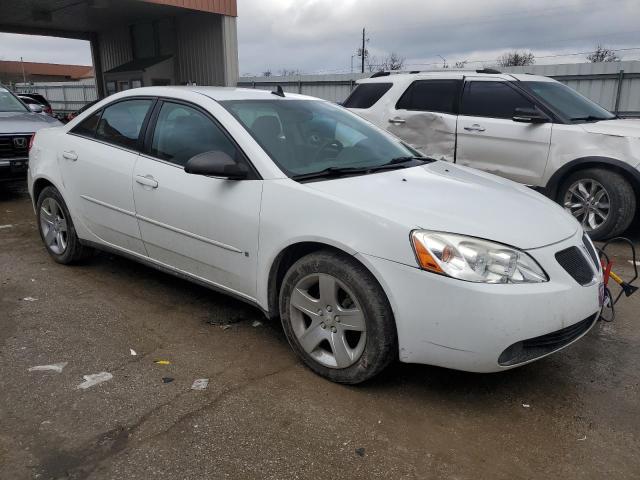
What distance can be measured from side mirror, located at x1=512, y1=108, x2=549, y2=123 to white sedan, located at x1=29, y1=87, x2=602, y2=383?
2.68 meters

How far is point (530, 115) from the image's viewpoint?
238 inches

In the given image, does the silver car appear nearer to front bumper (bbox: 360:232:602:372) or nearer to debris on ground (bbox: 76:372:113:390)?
debris on ground (bbox: 76:372:113:390)

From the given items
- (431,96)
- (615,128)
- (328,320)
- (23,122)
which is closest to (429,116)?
(431,96)

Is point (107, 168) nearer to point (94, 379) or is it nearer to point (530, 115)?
point (94, 379)

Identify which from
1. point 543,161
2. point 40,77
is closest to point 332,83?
point 543,161

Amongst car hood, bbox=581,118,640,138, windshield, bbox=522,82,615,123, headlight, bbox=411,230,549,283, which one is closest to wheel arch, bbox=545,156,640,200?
car hood, bbox=581,118,640,138

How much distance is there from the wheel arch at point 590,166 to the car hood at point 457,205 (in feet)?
9.36

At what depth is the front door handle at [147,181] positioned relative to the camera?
12.1 ft

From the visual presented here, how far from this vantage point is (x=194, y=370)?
10.3ft

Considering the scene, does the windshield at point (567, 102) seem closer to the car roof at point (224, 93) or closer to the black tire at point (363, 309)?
the car roof at point (224, 93)

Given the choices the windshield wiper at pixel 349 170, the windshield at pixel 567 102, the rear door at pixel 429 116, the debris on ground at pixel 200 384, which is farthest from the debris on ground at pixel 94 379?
the windshield at pixel 567 102

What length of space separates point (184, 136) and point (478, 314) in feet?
7.64

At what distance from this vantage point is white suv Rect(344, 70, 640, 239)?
5.75 m

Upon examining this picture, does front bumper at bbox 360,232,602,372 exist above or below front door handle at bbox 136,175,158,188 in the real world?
below
